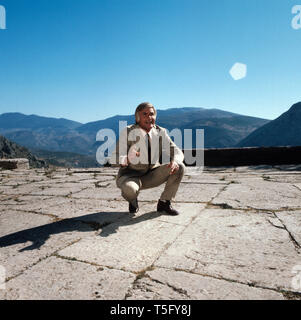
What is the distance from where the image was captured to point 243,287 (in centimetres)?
141

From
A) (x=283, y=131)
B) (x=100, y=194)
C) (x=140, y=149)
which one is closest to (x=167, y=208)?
(x=140, y=149)

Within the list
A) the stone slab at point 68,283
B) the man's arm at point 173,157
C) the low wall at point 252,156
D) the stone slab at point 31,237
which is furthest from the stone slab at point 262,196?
the low wall at point 252,156

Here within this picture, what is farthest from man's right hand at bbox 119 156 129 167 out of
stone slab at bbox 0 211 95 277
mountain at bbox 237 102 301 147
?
mountain at bbox 237 102 301 147

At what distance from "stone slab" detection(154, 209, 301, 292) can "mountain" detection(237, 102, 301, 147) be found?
105 m

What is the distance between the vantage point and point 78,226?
2.58 meters

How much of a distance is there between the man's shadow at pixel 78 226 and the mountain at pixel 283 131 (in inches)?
4139

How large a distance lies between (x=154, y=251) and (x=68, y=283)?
663 mm

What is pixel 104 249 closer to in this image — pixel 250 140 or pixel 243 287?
pixel 243 287

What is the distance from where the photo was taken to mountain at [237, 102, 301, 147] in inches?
3858

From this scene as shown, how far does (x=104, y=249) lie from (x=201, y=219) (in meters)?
1.12

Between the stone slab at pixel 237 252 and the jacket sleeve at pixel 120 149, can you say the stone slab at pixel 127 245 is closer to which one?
the stone slab at pixel 237 252

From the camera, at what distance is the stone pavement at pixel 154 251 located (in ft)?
4.71

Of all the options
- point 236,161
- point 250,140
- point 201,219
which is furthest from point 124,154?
point 250,140
